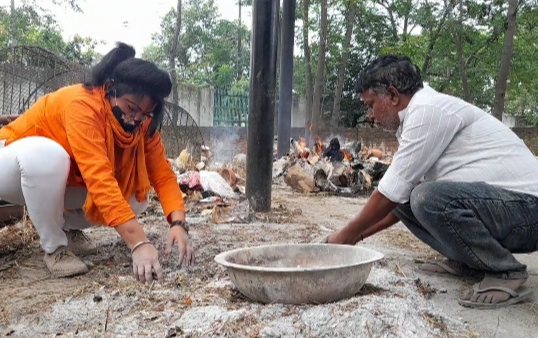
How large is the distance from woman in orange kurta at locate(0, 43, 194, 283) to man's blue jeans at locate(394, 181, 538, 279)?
1183 millimetres

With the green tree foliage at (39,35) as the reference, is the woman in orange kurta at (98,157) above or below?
below

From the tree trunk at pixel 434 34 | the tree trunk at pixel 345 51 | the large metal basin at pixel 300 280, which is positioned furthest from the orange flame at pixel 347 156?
the tree trunk at pixel 345 51

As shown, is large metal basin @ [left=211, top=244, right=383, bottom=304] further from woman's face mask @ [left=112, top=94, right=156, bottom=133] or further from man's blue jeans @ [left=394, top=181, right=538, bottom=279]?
woman's face mask @ [left=112, top=94, right=156, bottom=133]

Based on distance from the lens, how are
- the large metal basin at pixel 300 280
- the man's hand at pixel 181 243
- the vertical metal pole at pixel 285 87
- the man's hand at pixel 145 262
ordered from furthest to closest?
1. the vertical metal pole at pixel 285 87
2. the man's hand at pixel 181 243
3. the man's hand at pixel 145 262
4. the large metal basin at pixel 300 280

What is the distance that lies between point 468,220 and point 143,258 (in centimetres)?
142

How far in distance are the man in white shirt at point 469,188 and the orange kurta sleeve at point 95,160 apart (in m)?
1.10

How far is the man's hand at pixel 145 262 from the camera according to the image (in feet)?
8.10

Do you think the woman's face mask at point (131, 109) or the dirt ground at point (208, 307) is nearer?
the dirt ground at point (208, 307)

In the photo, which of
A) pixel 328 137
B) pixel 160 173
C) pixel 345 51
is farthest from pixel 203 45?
pixel 160 173

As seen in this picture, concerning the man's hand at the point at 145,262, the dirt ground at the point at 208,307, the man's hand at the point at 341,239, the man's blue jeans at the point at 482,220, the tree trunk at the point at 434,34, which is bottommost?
the dirt ground at the point at 208,307

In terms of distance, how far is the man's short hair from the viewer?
2602 mm

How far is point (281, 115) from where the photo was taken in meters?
10.6

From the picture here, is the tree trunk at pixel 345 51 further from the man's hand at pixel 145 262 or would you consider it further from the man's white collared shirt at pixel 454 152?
the man's hand at pixel 145 262

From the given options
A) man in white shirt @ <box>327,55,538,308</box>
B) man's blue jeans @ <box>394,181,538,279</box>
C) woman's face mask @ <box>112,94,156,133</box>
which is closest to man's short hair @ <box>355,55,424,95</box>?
man in white shirt @ <box>327,55,538,308</box>
